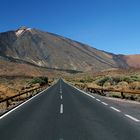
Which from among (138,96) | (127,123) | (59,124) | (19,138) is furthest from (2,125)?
(138,96)

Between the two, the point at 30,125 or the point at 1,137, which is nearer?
the point at 1,137

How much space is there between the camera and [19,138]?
10148mm

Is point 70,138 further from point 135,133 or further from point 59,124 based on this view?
point 59,124

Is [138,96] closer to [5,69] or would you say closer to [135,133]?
[135,133]

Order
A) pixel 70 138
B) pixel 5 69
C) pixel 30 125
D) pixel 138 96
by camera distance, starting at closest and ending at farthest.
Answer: pixel 70 138, pixel 30 125, pixel 138 96, pixel 5 69

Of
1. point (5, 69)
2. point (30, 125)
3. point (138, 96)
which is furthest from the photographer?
point (5, 69)

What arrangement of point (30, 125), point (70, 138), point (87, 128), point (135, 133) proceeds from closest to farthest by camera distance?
point (70, 138) → point (135, 133) → point (87, 128) → point (30, 125)

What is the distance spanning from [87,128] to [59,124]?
59.3 inches

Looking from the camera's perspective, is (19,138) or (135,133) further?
(135,133)

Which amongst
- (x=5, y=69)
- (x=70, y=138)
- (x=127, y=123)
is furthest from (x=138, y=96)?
(x=5, y=69)

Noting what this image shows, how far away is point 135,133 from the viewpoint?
35.4 feet

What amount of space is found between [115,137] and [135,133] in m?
0.97

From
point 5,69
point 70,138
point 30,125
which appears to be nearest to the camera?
point 70,138

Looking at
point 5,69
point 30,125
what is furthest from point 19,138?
point 5,69
